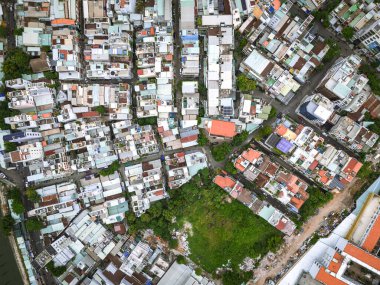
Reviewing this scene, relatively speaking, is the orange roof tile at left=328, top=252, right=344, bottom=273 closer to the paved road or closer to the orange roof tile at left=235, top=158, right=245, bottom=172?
the orange roof tile at left=235, top=158, right=245, bottom=172

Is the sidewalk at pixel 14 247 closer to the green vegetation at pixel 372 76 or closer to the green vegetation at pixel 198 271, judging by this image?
the green vegetation at pixel 198 271

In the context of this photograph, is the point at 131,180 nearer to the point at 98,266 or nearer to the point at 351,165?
the point at 98,266

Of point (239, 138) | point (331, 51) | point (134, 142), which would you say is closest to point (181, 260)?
point (134, 142)

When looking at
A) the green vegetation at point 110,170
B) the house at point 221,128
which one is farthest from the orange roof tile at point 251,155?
the green vegetation at point 110,170

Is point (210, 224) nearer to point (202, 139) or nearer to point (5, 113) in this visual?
point (202, 139)

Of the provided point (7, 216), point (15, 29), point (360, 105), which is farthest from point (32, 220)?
point (360, 105)
